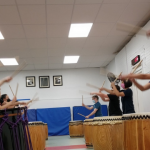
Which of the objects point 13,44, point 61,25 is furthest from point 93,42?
point 13,44

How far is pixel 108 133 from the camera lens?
285 cm

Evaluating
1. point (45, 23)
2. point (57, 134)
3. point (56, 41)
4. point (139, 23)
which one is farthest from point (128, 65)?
point (57, 134)

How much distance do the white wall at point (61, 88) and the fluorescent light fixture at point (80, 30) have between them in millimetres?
3733

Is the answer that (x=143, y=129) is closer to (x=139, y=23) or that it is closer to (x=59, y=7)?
(x=59, y=7)

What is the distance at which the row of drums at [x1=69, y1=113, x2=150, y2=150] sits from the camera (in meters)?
1.71

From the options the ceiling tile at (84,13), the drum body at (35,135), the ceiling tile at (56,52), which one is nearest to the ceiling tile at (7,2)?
the ceiling tile at (84,13)

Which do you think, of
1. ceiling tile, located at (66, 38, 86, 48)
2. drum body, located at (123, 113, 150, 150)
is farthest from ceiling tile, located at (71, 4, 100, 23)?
drum body, located at (123, 113, 150, 150)

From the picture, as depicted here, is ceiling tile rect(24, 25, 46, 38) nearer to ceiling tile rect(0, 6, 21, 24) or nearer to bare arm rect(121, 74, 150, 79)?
ceiling tile rect(0, 6, 21, 24)

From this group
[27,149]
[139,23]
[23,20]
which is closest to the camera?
[27,149]

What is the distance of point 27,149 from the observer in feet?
6.60

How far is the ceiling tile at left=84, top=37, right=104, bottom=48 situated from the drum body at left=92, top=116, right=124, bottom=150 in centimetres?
285

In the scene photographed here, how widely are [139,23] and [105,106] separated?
4397mm

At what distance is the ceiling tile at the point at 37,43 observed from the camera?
17.7ft

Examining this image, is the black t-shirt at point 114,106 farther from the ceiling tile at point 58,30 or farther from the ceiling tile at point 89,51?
the ceiling tile at point 89,51
